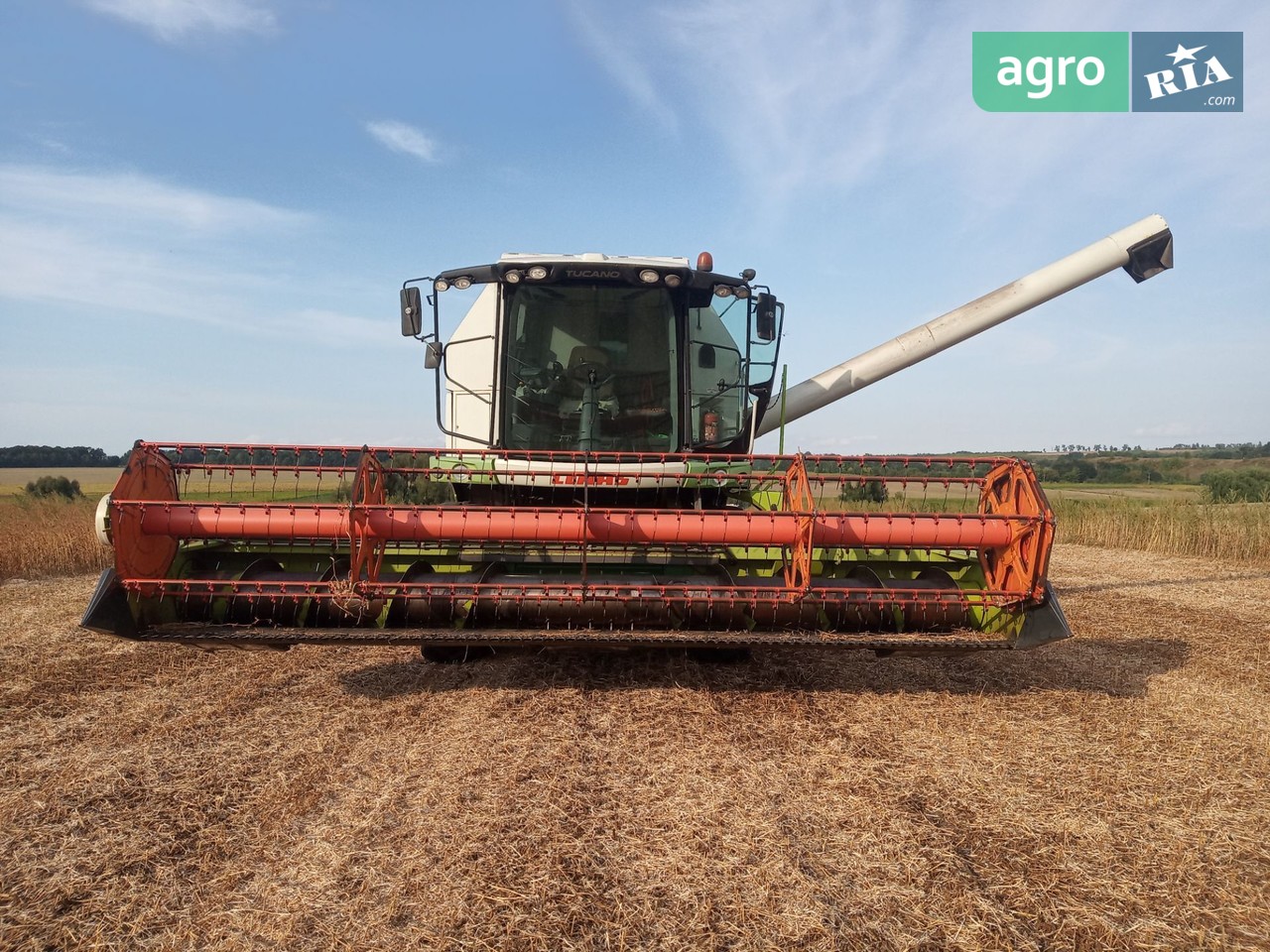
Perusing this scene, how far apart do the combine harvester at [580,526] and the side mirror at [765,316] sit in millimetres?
51

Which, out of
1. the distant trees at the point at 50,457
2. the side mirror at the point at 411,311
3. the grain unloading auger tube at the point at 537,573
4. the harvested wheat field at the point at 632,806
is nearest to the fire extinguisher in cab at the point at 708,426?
the grain unloading auger tube at the point at 537,573

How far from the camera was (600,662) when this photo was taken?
5016 millimetres

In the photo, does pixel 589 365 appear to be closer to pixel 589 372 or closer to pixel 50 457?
pixel 589 372

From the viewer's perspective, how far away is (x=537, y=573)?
4.35 meters

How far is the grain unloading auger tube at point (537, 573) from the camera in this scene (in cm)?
366

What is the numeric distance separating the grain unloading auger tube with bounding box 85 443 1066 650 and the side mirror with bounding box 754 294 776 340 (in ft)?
4.82

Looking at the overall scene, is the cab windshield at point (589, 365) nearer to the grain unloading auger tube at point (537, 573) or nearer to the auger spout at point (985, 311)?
the grain unloading auger tube at point (537, 573)

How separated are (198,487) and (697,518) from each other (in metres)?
2.89

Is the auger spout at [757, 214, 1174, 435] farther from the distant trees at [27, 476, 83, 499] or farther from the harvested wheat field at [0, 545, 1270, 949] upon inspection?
the distant trees at [27, 476, 83, 499]

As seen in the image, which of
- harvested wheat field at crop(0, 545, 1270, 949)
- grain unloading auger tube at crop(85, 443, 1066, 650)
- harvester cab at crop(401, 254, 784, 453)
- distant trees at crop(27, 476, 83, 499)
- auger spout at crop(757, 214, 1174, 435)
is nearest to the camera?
harvested wheat field at crop(0, 545, 1270, 949)

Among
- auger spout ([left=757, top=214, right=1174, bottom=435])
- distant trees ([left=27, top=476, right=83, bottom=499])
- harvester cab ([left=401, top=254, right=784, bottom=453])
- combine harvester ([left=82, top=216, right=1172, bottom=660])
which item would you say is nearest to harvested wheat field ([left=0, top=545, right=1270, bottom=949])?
combine harvester ([left=82, top=216, right=1172, bottom=660])

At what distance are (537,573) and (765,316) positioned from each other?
2583mm

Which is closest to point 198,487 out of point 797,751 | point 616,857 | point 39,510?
point 616,857

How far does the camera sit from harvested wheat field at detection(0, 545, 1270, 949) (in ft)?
6.86
